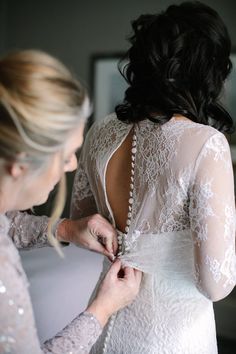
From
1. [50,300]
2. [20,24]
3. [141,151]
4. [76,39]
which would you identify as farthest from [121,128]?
[20,24]

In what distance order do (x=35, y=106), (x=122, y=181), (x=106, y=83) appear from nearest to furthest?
1. (x=35, y=106)
2. (x=122, y=181)
3. (x=106, y=83)

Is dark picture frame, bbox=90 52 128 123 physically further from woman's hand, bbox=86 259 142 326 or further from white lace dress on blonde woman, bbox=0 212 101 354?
white lace dress on blonde woman, bbox=0 212 101 354

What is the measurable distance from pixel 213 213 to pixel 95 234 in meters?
0.33

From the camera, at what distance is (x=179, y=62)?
102 cm

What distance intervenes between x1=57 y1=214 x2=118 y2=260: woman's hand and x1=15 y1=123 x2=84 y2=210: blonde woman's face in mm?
299

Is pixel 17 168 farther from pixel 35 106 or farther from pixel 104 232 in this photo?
pixel 104 232

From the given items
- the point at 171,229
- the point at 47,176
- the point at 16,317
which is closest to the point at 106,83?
the point at 171,229

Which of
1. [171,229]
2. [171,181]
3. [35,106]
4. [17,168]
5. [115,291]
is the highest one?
[35,106]

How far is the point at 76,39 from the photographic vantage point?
11.1ft

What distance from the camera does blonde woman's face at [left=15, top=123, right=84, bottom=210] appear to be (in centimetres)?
79

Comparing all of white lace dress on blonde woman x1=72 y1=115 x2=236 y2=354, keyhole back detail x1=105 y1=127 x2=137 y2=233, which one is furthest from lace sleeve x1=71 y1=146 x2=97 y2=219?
keyhole back detail x1=105 y1=127 x2=137 y2=233

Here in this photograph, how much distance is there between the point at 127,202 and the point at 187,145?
226mm

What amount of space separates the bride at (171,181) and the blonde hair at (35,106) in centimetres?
31

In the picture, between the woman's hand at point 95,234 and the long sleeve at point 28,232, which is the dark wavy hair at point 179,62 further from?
the long sleeve at point 28,232
